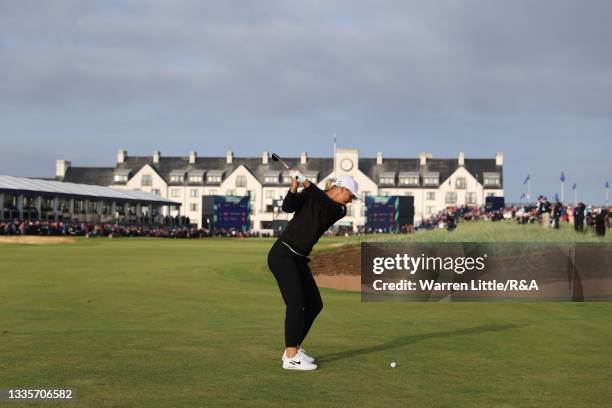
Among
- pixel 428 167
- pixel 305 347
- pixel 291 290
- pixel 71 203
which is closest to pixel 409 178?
pixel 428 167

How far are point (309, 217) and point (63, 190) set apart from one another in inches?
3108

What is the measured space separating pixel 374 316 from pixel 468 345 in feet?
13.7

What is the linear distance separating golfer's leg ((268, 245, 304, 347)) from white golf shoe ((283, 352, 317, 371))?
16cm

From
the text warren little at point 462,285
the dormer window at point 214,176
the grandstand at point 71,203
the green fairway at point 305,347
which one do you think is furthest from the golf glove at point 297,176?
the dormer window at point 214,176

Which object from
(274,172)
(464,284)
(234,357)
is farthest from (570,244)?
(274,172)

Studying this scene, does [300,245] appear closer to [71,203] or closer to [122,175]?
[71,203]

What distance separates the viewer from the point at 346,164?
127 m

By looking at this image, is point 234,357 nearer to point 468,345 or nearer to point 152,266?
point 468,345

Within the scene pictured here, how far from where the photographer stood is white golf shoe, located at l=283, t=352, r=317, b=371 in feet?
29.0

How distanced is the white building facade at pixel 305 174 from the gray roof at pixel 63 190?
2221cm

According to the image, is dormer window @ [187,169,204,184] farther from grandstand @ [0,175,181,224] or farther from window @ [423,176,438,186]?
window @ [423,176,438,186]

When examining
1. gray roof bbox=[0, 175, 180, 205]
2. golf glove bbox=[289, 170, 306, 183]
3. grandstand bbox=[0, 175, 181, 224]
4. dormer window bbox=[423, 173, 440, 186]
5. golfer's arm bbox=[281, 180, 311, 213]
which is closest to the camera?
golf glove bbox=[289, 170, 306, 183]

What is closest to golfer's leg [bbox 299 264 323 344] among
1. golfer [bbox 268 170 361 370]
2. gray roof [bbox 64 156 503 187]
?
golfer [bbox 268 170 361 370]

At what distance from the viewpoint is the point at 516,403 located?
736 cm
